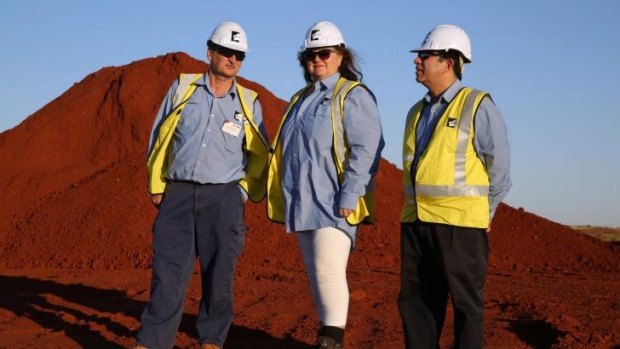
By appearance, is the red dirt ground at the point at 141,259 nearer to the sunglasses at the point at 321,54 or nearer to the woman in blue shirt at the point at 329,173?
the woman in blue shirt at the point at 329,173

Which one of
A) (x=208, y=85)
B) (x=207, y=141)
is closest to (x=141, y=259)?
(x=208, y=85)

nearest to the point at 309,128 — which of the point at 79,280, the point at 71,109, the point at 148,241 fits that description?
the point at 79,280

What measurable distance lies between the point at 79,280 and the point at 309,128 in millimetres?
8808

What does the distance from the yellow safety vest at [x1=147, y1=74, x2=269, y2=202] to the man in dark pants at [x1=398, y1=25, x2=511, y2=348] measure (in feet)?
4.96

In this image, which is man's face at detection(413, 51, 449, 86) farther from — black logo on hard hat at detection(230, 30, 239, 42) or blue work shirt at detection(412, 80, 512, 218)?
black logo on hard hat at detection(230, 30, 239, 42)

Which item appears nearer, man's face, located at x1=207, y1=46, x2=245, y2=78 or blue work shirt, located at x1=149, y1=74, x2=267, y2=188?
blue work shirt, located at x1=149, y1=74, x2=267, y2=188

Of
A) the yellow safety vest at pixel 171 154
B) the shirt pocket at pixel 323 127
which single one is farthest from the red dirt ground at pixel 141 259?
the shirt pocket at pixel 323 127

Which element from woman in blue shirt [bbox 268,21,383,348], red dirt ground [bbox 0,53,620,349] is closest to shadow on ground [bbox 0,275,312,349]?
red dirt ground [bbox 0,53,620,349]

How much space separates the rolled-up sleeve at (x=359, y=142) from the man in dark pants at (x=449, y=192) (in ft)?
1.15

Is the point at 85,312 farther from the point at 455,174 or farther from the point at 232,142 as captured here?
the point at 455,174

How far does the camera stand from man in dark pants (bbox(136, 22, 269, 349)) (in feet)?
21.6

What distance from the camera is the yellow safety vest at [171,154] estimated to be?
673 cm

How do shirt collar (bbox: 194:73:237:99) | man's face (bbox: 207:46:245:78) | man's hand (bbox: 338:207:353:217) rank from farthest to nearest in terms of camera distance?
shirt collar (bbox: 194:73:237:99) < man's face (bbox: 207:46:245:78) < man's hand (bbox: 338:207:353:217)

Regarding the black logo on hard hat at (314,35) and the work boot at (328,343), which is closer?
the work boot at (328,343)
